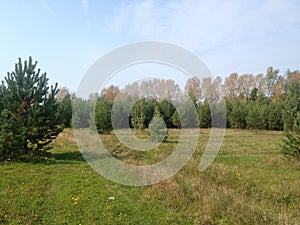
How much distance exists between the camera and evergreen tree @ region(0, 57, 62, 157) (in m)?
11.2

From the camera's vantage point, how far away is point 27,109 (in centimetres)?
1180

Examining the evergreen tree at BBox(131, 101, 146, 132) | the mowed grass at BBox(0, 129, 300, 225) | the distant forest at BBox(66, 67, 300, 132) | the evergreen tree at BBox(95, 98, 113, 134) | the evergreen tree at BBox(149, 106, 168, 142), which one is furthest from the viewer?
the evergreen tree at BBox(131, 101, 146, 132)

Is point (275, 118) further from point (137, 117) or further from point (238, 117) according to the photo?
point (137, 117)

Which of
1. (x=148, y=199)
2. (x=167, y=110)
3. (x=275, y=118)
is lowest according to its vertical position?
(x=148, y=199)

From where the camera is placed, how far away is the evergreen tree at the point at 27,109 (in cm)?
1118

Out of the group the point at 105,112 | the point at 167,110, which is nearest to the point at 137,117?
the point at 105,112

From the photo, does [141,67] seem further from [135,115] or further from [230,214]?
[135,115]

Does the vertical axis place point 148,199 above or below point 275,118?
below

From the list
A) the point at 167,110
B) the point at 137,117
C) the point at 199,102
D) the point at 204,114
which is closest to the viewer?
the point at 137,117

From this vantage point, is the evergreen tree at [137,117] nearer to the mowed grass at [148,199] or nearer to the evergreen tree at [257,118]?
the mowed grass at [148,199]

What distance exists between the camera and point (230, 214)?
5062 millimetres

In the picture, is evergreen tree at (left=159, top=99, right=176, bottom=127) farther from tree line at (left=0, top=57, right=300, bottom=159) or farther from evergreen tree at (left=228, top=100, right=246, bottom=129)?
evergreen tree at (left=228, top=100, right=246, bottom=129)

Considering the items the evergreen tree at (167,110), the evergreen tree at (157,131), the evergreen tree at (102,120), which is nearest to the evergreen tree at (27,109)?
the evergreen tree at (157,131)

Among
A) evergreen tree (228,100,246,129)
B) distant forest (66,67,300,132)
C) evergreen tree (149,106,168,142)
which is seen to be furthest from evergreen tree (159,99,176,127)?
evergreen tree (149,106,168,142)
